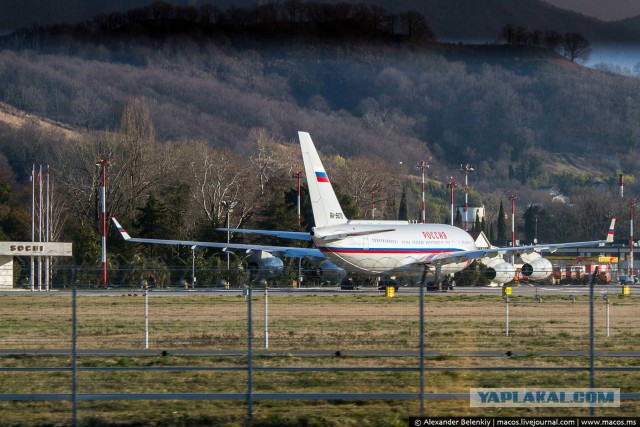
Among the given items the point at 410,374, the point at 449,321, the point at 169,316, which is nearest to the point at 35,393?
the point at 410,374

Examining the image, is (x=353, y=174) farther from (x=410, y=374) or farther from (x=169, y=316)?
(x=410, y=374)

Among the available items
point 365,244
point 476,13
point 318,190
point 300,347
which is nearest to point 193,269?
point 300,347

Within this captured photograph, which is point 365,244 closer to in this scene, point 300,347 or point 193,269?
point 300,347

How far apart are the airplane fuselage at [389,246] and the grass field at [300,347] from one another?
55.8 feet

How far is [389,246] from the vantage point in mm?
57719

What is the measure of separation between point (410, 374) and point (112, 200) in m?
78.5

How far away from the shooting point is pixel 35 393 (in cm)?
1800

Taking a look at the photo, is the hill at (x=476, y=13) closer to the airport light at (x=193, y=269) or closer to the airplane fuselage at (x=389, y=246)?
the airport light at (x=193, y=269)

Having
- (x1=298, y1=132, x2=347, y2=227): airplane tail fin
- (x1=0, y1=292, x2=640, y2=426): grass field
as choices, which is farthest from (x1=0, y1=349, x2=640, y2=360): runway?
(x1=298, y1=132, x2=347, y2=227): airplane tail fin

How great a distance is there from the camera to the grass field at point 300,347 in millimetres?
16062

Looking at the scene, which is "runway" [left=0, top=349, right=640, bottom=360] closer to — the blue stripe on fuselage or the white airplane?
the white airplane

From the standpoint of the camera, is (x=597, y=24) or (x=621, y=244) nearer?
(x=621, y=244)

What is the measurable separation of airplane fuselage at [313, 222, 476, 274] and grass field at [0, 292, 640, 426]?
17.0 meters

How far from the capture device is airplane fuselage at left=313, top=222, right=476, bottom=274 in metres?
55.1
